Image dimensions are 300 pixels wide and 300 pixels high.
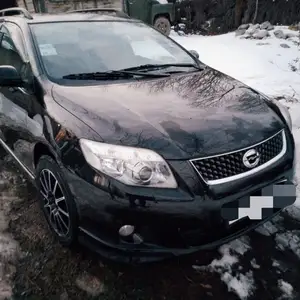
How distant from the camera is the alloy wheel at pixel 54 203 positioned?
6.72ft

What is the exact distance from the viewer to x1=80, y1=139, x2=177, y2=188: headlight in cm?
169

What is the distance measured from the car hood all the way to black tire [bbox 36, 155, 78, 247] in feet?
1.24

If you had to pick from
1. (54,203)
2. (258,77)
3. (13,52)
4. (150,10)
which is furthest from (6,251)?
(150,10)

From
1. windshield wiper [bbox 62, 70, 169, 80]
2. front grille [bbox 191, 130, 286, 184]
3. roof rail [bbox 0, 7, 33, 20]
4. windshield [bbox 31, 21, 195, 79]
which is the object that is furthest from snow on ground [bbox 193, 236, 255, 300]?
roof rail [bbox 0, 7, 33, 20]

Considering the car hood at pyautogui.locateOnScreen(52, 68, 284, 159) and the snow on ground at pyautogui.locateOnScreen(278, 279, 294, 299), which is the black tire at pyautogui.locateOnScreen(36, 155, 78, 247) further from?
the snow on ground at pyautogui.locateOnScreen(278, 279, 294, 299)

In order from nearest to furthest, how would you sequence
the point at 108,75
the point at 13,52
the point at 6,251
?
the point at 6,251 < the point at 108,75 < the point at 13,52

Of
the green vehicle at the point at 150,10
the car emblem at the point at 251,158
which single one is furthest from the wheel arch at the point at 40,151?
the green vehicle at the point at 150,10

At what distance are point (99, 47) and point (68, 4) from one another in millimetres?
9641

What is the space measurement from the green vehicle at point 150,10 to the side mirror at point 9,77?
9.86m

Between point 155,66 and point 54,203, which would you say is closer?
point 54,203

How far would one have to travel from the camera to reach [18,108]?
8.24 ft

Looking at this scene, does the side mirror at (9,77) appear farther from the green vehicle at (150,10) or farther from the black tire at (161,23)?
the black tire at (161,23)

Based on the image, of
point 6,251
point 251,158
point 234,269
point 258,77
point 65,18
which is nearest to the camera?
point 251,158

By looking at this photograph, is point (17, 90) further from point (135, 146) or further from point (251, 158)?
point (251, 158)
